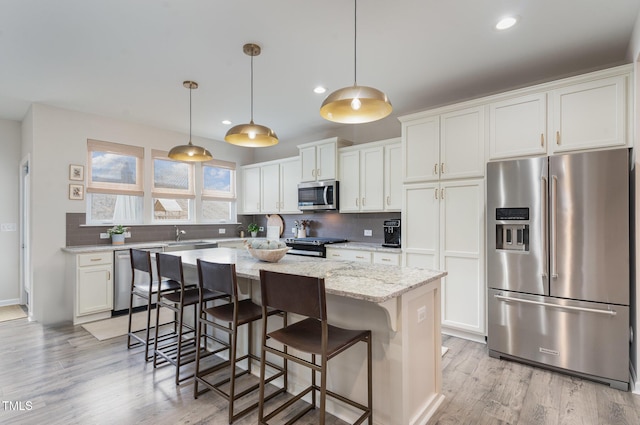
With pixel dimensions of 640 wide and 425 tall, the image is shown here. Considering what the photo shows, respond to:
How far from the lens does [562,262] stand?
2621 millimetres

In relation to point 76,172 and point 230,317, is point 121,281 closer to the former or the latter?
point 76,172

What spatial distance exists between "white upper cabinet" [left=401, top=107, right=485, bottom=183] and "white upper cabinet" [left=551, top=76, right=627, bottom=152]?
A: 0.64 m

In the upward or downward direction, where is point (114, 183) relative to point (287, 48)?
downward

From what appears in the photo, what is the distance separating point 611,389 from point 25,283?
6868 millimetres

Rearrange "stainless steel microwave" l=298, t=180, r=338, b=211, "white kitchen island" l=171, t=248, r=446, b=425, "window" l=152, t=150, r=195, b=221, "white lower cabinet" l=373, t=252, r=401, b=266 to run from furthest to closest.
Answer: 1. "window" l=152, t=150, r=195, b=221
2. "stainless steel microwave" l=298, t=180, r=338, b=211
3. "white lower cabinet" l=373, t=252, r=401, b=266
4. "white kitchen island" l=171, t=248, r=446, b=425

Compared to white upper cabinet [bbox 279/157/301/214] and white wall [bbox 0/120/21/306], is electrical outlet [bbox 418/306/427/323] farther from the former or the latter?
white wall [bbox 0/120/21/306]

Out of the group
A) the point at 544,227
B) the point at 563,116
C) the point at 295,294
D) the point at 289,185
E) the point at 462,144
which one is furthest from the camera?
the point at 289,185

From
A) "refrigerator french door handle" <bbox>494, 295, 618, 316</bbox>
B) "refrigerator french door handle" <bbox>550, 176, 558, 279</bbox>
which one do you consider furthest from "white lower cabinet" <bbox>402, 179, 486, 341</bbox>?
"refrigerator french door handle" <bbox>550, 176, 558, 279</bbox>

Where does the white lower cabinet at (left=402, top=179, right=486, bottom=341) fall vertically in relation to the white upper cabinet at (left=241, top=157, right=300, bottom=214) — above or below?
below

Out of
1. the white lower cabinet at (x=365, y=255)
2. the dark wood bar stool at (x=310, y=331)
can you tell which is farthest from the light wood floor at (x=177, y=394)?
the white lower cabinet at (x=365, y=255)

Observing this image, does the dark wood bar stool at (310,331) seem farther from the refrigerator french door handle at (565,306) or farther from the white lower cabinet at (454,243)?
the white lower cabinet at (454,243)

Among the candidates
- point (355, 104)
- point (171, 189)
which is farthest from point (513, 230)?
point (171, 189)

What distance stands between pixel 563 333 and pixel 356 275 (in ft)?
6.27

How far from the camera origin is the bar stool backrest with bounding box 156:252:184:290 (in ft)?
8.29
